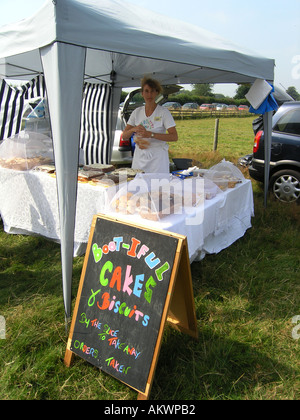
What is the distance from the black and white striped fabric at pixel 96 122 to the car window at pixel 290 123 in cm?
303

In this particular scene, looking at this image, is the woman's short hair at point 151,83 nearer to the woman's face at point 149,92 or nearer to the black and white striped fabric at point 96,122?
the woman's face at point 149,92

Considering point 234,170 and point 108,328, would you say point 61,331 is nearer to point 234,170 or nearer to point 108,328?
point 108,328

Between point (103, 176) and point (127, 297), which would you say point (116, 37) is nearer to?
point (103, 176)

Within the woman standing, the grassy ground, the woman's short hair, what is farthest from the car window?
the woman's short hair

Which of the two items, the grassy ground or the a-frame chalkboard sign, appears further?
the grassy ground

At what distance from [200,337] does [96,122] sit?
15.5ft

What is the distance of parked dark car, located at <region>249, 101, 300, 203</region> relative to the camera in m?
4.82

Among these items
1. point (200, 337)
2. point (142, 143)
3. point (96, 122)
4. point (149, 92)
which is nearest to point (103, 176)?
point (142, 143)

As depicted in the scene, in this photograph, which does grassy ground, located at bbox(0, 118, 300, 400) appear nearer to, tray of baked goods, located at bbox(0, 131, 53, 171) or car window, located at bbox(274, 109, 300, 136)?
tray of baked goods, located at bbox(0, 131, 53, 171)

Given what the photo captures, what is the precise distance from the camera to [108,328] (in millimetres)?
1811


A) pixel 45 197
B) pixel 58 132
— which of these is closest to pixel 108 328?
pixel 58 132

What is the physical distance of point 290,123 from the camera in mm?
4859

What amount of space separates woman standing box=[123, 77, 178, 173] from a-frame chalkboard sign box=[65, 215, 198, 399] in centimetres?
175

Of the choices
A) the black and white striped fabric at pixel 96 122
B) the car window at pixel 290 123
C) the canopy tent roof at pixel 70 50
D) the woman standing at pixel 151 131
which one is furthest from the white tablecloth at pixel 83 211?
the black and white striped fabric at pixel 96 122
